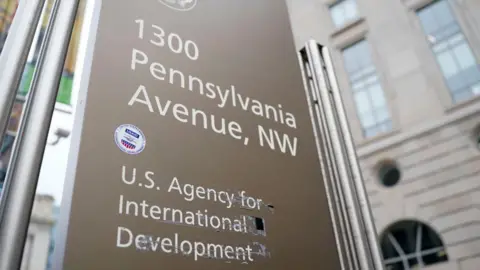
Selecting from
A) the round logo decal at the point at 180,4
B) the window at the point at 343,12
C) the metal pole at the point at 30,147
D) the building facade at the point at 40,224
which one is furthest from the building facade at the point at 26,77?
the window at the point at 343,12

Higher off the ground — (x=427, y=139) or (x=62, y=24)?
(x=427, y=139)

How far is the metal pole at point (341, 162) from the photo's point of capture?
6.79ft

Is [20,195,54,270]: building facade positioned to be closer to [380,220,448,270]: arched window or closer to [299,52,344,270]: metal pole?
[299,52,344,270]: metal pole

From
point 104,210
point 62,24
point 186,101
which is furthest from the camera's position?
point 186,101

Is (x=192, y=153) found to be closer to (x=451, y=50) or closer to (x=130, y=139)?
(x=130, y=139)

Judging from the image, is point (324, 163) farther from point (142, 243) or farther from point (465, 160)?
point (465, 160)

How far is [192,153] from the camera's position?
1.85 m

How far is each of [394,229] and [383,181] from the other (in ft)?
4.19

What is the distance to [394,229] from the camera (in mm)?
10992

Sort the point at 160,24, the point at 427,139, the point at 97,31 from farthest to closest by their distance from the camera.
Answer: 1. the point at 427,139
2. the point at 160,24
3. the point at 97,31

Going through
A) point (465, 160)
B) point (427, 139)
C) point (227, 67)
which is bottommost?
point (227, 67)

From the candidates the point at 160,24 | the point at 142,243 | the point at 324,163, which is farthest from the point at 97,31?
the point at 324,163

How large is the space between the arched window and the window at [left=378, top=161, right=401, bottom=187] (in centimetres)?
111

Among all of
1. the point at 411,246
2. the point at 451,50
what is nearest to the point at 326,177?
the point at 411,246
